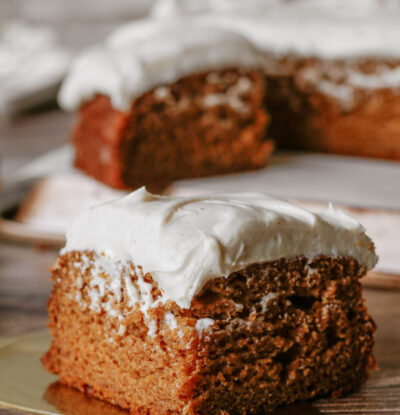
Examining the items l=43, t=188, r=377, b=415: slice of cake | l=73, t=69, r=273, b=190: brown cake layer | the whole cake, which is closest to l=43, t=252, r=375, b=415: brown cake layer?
l=43, t=188, r=377, b=415: slice of cake

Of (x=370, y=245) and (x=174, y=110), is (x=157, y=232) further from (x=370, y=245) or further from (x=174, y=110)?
(x=174, y=110)

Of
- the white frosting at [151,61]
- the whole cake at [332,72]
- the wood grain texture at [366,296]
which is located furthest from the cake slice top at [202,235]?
the whole cake at [332,72]

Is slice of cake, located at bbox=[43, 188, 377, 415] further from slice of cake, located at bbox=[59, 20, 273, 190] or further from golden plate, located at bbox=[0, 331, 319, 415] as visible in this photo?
slice of cake, located at bbox=[59, 20, 273, 190]

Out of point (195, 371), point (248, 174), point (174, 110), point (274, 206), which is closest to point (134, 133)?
point (174, 110)

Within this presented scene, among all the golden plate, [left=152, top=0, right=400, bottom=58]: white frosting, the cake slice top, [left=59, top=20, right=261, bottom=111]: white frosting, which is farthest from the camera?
[left=152, top=0, right=400, bottom=58]: white frosting

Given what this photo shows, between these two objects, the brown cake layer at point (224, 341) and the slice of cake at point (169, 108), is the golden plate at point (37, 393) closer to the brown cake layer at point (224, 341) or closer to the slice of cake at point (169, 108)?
the brown cake layer at point (224, 341)

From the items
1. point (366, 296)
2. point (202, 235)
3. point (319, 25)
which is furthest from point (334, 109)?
point (202, 235)

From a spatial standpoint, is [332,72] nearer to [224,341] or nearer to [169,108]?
[169,108]
